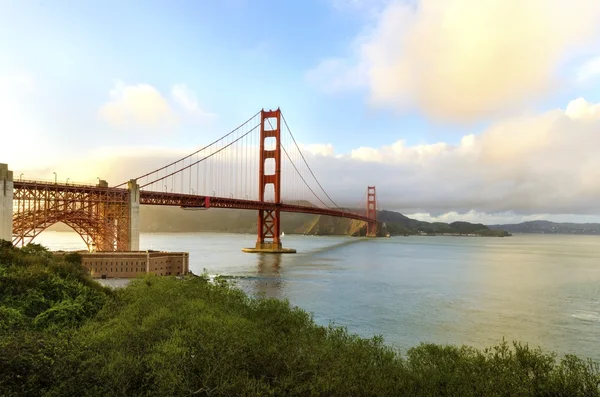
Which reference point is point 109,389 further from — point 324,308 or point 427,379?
point 324,308

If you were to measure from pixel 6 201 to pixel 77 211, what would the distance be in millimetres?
9757

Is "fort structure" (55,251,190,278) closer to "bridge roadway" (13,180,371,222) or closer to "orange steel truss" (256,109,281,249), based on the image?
"bridge roadway" (13,180,371,222)

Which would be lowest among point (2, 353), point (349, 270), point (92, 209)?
point (349, 270)

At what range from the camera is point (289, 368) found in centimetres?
1232

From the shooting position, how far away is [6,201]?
41344 mm

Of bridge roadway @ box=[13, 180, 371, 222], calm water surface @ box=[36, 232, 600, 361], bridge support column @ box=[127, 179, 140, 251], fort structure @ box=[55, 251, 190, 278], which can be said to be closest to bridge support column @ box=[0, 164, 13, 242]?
bridge roadway @ box=[13, 180, 371, 222]

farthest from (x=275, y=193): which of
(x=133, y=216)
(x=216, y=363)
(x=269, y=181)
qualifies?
(x=216, y=363)

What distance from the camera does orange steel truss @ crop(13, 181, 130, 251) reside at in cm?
4603

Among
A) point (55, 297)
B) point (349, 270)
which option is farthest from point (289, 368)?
point (349, 270)

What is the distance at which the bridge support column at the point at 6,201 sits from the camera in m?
40.5

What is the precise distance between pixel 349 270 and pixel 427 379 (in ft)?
157

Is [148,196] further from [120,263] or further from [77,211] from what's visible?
[120,263]

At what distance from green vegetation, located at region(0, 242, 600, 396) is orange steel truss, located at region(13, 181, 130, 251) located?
32.8m

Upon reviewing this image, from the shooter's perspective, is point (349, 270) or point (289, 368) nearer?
point (289, 368)
